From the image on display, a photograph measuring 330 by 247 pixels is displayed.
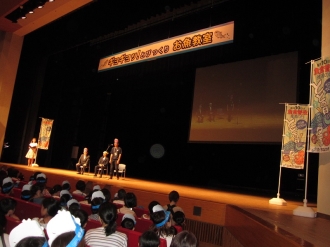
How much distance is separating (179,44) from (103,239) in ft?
17.1

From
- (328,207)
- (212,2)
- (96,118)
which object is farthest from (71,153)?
(328,207)

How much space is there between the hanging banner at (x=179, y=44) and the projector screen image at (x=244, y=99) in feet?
5.00

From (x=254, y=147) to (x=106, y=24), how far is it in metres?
4.99

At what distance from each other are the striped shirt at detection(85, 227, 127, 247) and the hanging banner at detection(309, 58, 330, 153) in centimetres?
253

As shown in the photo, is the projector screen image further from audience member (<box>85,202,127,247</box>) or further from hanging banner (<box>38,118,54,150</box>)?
audience member (<box>85,202,127,247</box>)

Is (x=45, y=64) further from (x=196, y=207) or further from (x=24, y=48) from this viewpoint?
(x=196, y=207)

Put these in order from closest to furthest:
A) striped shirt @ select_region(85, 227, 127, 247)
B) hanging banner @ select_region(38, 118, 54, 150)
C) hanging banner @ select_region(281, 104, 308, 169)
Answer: striped shirt @ select_region(85, 227, 127, 247), hanging banner @ select_region(281, 104, 308, 169), hanging banner @ select_region(38, 118, 54, 150)

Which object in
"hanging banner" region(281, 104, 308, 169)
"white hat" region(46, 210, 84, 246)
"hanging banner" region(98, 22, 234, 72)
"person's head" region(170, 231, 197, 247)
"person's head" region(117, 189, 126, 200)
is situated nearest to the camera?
"white hat" region(46, 210, 84, 246)

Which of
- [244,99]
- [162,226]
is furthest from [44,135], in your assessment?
[162,226]

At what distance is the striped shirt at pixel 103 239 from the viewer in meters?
2.13

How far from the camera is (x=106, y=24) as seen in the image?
7145mm

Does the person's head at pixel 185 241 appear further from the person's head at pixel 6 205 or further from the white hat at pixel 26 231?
the person's head at pixel 6 205

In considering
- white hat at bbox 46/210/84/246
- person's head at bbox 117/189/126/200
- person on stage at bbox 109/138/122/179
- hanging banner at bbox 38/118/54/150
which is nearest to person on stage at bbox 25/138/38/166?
hanging banner at bbox 38/118/54/150

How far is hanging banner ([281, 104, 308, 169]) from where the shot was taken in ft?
16.2
